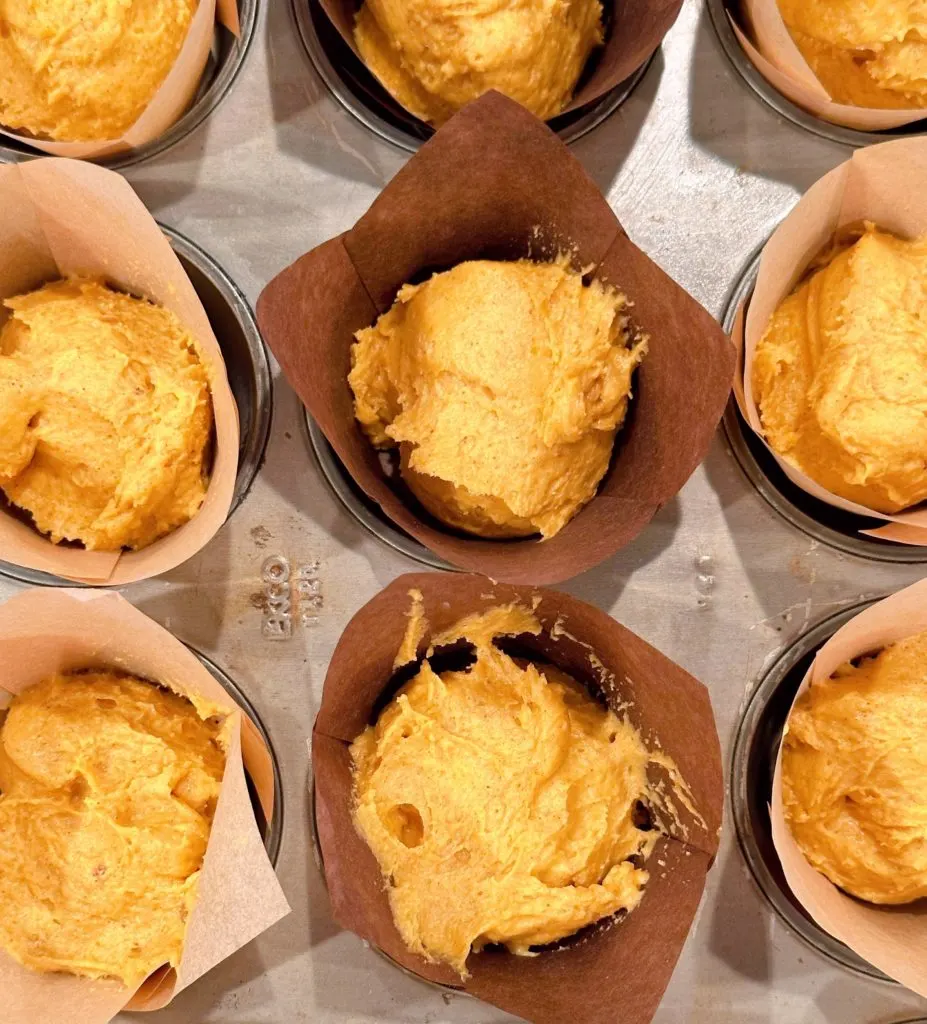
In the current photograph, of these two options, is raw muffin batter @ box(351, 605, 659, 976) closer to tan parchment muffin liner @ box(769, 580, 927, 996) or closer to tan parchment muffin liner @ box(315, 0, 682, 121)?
tan parchment muffin liner @ box(769, 580, 927, 996)

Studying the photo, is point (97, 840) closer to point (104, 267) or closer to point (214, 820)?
point (214, 820)

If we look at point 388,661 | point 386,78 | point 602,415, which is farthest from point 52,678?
point 386,78

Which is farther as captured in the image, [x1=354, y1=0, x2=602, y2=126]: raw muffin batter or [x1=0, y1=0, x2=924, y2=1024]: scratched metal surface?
[x1=0, y1=0, x2=924, y2=1024]: scratched metal surface

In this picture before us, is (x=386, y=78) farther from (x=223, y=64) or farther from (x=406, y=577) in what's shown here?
(x=406, y=577)

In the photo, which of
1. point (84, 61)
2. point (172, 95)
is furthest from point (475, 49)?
point (84, 61)

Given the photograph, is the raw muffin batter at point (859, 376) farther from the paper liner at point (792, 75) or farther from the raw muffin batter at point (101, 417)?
the raw muffin batter at point (101, 417)

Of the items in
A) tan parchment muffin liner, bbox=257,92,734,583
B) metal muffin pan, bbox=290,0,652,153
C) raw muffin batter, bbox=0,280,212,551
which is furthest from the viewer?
metal muffin pan, bbox=290,0,652,153

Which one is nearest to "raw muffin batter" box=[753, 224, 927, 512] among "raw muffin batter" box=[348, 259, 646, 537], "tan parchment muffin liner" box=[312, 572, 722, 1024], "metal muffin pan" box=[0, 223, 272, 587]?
"raw muffin batter" box=[348, 259, 646, 537]
